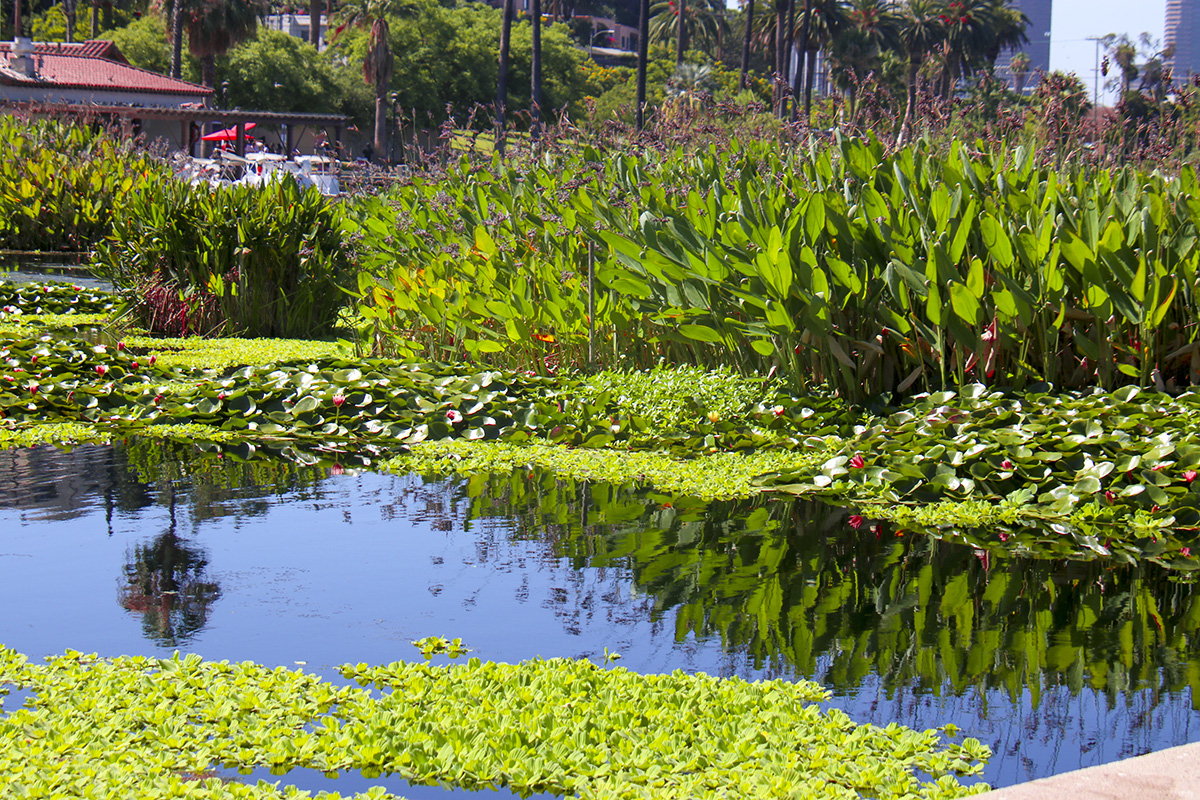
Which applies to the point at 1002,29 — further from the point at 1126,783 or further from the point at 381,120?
the point at 1126,783

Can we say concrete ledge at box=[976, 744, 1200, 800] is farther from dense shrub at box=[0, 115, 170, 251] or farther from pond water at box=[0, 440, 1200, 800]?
dense shrub at box=[0, 115, 170, 251]

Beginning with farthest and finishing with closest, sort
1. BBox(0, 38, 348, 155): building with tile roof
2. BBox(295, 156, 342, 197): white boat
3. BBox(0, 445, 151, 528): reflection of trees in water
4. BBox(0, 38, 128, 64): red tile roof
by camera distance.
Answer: BBox(0, 38, 128, 64): red tile roof
BBox(0, 38, 348, 155): building with tile roof
BBox(295, 156, 342, 197): white boat
BBox(0, 445, 151, 528): reflection of trees in water

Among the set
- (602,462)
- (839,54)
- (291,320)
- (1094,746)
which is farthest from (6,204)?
(839,54)

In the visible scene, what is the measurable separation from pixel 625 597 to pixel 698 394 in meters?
2.83

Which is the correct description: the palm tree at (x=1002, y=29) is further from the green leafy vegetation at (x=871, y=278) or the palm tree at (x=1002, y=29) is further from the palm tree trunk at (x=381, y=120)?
the green leafy vegetation at (x=871, y=278)


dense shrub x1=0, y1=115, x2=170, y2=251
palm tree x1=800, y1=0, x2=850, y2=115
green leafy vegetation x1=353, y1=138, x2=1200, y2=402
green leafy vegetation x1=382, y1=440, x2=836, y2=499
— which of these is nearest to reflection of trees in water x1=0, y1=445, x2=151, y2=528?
green leafy vegetation x1=382, y1=440, x2=836, y2=499

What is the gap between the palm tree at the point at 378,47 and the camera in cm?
5791

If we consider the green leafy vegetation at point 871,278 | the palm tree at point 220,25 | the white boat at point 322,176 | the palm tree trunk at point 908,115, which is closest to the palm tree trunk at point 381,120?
the palm tree at point 220,25

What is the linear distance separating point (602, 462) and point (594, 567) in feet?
5.87

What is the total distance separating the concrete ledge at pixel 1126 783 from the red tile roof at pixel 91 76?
51580 millimetres

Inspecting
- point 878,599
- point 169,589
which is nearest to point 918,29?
point 878,599

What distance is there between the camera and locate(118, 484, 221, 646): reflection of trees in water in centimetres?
405

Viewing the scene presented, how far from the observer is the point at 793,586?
4.59m

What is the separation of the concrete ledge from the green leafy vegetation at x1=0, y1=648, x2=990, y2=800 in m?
0.29
